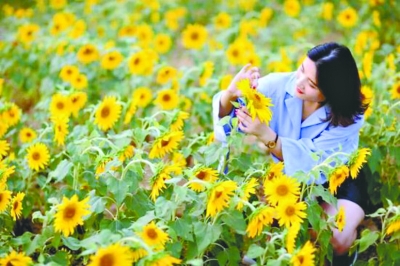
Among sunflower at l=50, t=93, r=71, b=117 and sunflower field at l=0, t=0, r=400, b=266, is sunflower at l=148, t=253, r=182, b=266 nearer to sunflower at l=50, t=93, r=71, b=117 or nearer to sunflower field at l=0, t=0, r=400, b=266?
sunflower field at l=0, t=0, r=400, b=266

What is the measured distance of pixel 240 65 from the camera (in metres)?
3.58

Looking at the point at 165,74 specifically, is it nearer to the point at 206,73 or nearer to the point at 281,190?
the point at 206,73

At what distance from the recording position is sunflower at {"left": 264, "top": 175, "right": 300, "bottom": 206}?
206 cm

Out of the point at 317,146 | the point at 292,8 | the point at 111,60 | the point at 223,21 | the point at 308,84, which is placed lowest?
the point at 292,8

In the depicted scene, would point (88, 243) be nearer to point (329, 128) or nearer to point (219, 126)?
point (219, 126)

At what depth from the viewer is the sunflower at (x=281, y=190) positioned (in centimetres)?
206

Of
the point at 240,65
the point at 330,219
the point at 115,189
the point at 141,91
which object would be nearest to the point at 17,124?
the point at 141,91

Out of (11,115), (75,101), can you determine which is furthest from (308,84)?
(11,115)

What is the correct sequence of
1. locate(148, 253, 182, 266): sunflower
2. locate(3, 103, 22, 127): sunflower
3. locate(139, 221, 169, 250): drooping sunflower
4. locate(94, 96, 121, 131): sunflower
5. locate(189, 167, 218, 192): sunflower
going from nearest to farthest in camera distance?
1. locate(148, 253, 182, 266): sunflower
2. locate(139, 221, 169, 250): drooping sunflower
3. locate(189, 167, 218, 192): sunflower
4. locate(94, 96, 121, 131): sunflower
5. locate(3, 103, 22, 127): sunflower

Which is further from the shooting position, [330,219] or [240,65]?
[240,65]

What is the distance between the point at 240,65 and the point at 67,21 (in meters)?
1.31

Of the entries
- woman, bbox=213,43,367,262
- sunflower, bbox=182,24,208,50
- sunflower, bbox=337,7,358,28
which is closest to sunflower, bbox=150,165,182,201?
woman, bbox=213,43,367,262

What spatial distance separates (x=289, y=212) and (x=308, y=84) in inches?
21.1

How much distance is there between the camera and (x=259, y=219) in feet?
6.45
